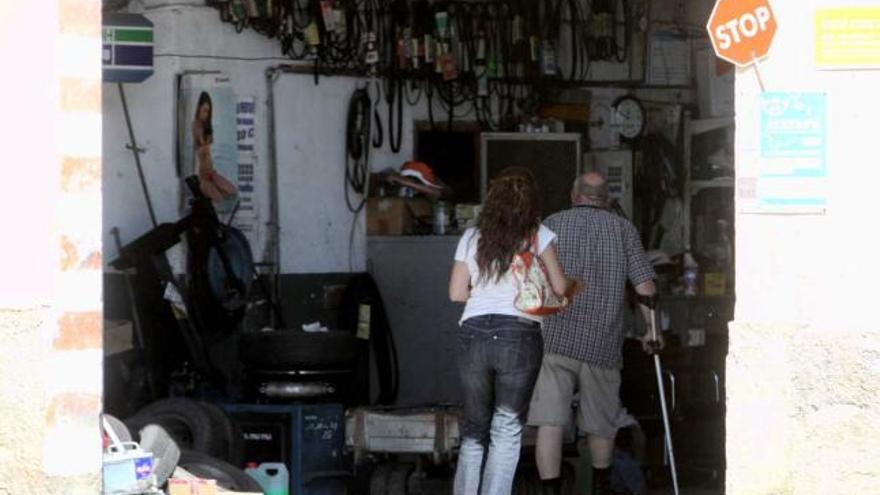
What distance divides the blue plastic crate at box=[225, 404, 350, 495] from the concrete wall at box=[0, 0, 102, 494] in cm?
313

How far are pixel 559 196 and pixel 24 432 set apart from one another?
21.5 ft

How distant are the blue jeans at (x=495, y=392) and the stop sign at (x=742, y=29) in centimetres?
207

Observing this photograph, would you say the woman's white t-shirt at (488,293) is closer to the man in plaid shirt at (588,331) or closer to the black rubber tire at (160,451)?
the man in plaid shirt at (588,331)

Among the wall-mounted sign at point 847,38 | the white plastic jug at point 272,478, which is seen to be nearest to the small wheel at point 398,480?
the white plastic jug at point 272,478

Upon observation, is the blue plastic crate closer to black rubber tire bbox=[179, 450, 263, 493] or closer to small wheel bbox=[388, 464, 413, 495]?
small wheel bbox=[388, 464, 413, 495]

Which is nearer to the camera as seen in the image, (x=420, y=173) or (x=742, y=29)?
(x=742, y=29)

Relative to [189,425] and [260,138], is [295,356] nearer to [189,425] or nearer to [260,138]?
[189,425]

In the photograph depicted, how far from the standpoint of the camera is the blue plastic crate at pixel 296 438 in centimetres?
1125

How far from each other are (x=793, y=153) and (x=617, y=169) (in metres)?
5.88

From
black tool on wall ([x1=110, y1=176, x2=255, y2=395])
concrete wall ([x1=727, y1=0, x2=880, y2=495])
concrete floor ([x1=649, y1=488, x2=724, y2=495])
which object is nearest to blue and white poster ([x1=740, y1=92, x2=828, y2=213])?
concrete wall ([x1=727, y1=0, x2=880, y2=495])

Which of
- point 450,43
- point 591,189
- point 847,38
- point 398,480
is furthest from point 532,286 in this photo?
point 450,43

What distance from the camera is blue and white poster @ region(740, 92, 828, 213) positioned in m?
8.27

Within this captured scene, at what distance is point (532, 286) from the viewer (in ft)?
32.3

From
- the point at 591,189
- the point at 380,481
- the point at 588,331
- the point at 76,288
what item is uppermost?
the point at 591,189
